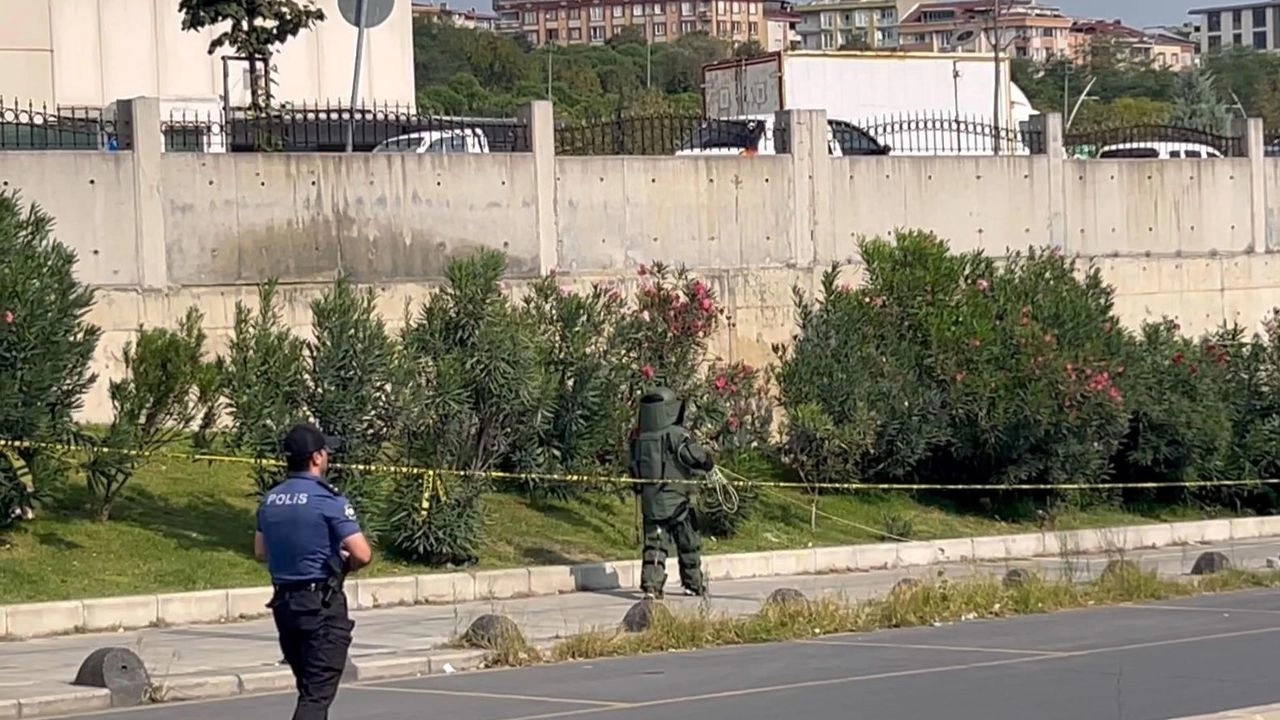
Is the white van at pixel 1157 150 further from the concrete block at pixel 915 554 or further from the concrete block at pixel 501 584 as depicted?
the concrete block at pixel 501 584

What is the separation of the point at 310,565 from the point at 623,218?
55.5 feet

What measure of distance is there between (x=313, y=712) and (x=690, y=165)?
17951mm

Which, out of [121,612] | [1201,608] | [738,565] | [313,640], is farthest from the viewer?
[738,565]

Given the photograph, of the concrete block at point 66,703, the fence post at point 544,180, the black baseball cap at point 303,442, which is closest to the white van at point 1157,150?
the fence post at point 544,180

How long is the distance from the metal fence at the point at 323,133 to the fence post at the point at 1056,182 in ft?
28.3

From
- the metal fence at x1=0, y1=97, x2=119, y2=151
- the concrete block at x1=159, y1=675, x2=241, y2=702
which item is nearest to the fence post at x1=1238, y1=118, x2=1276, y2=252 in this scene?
the metal fence at x1=0, y1=97, x2=119, y2=151

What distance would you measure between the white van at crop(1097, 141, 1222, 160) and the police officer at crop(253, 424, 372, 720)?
86.9 feet

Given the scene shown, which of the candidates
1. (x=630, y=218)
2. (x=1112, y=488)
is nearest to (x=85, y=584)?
(x=630, y=218)

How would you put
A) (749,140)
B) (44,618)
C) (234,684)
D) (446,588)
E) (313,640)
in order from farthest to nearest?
(749,140) → (446,588) → (44,618) → (234,684) → (313,640)

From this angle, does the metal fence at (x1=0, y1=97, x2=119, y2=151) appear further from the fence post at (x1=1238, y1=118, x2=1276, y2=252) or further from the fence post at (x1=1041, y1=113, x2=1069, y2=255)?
the fence post at (x1=1238, y1=118, x2=1276, y2=252)

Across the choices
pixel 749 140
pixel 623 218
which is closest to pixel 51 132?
pixel 623 218

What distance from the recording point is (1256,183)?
108 feet

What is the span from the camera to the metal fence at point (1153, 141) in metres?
33.4

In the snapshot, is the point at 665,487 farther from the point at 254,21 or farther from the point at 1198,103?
the point at 1198,103
